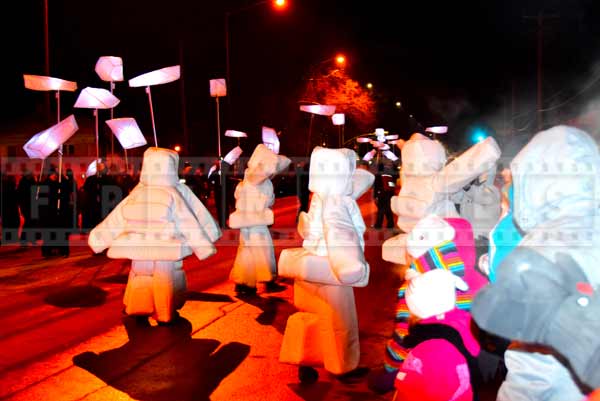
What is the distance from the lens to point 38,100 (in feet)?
105

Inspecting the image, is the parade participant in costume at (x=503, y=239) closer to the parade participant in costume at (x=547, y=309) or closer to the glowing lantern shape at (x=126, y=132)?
the parade participant in costume at (x=547, y=309)

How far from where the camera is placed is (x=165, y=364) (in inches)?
243

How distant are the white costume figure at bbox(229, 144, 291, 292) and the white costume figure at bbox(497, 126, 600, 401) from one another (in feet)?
20.8

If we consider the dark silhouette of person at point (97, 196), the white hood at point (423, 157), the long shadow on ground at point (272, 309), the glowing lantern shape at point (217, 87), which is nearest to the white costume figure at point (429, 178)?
the white hood at point (423, 157)

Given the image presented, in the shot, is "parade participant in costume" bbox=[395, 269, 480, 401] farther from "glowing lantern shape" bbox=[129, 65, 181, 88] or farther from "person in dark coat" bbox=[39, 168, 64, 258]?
"person in dark coat" bbox=[39, 168, 64, 258]

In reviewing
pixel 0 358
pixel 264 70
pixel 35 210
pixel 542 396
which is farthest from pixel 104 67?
pixel 264 70

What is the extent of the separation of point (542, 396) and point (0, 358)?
5313 mm

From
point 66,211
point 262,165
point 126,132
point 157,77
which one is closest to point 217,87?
point 66,211

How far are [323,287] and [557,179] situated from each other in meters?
2.80

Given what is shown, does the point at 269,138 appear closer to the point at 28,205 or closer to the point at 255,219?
the point at 28,205

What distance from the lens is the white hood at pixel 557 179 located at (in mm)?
2822

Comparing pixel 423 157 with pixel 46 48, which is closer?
pixel 423 157

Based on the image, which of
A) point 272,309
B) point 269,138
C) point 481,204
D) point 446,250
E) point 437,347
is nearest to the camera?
point 437,347

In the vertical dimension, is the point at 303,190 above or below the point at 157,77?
below
